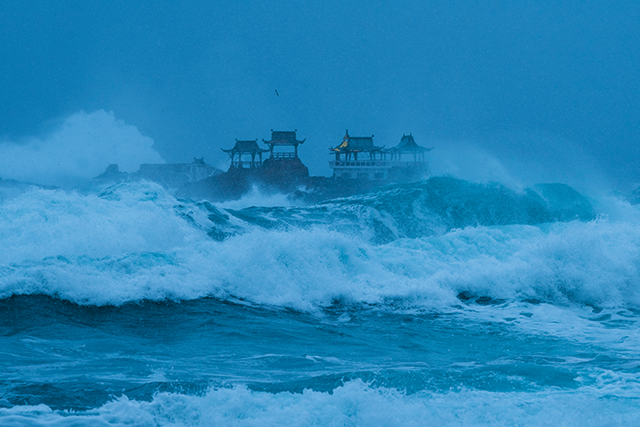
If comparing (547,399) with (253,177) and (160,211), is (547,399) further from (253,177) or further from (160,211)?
(253,177)

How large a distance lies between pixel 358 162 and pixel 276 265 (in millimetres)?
32637

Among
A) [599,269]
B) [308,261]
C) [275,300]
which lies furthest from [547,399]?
[599,269]

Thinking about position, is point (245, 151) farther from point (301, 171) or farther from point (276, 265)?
point (276, 265)

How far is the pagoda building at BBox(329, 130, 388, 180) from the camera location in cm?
4053

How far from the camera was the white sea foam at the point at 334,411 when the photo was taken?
3826 millimetres

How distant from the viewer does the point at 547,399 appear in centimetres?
436

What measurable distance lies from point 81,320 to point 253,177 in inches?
1413

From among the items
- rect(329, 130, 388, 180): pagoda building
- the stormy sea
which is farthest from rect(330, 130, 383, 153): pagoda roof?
the stormy sea

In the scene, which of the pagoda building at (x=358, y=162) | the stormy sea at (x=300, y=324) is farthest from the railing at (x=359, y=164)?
the stormy sea at (x=300, y=324)

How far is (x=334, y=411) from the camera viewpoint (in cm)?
397

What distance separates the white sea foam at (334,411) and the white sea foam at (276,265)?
13.2 feet

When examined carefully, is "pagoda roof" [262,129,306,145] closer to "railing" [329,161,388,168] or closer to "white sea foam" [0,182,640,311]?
"railing" [329,161,388,168]

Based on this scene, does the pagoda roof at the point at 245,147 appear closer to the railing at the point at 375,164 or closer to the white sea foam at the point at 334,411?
the railing at the point at 375,164

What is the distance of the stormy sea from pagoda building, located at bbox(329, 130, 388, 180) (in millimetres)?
25928
